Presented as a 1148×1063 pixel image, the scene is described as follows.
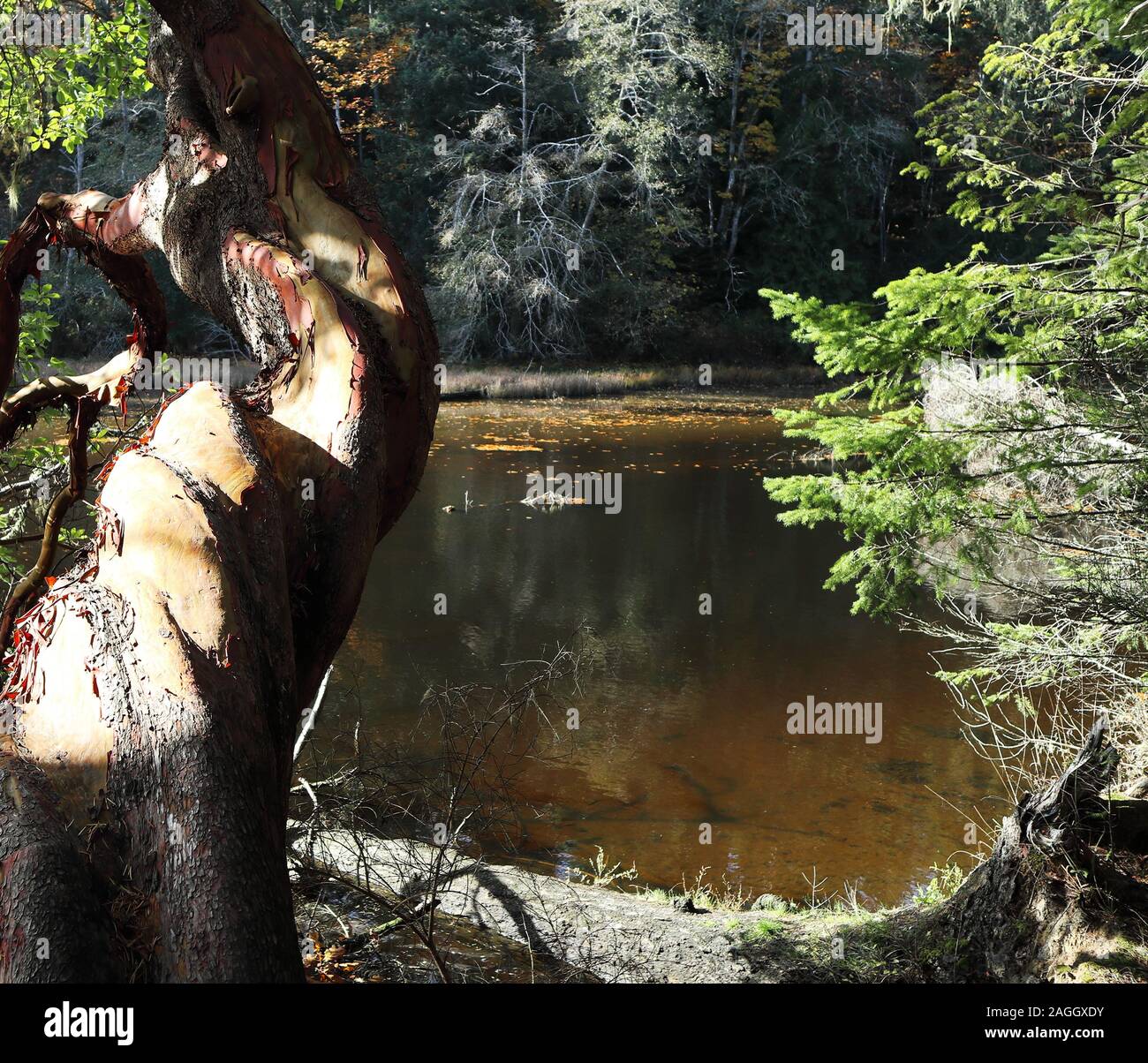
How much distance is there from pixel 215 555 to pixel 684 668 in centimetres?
825

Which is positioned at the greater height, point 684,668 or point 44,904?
point 44,904

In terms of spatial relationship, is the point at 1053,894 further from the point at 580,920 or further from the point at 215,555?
the point at 215,555

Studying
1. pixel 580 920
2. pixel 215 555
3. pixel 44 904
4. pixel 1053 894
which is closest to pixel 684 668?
pixel 580 920

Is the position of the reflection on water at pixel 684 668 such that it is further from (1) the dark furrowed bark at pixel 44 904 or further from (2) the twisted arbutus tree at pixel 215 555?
(1) the dark furrowed bark at pixel 44 904

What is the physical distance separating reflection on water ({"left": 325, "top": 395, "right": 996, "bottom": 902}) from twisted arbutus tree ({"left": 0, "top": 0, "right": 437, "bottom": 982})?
2.51m

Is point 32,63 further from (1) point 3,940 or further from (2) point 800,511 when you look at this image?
(1) point 3,940

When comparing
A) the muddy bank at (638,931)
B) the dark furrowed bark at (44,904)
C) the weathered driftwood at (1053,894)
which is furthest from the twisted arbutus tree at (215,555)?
the weathered driftwood at (1053,894)

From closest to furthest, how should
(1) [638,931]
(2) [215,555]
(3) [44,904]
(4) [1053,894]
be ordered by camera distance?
(3) [44,904]
(2) [215,555]
(4) [1053,894]
(1) [638,931]

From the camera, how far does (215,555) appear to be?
1684 millimetres

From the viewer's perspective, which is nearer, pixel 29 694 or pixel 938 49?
pixel 29 694

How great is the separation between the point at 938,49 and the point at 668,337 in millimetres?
10851

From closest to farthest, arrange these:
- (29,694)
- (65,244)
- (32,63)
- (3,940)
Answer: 1. (3,940)
2. (29,694)
3. (65,244)
4. (32,63)

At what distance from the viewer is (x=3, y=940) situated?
4.57ft

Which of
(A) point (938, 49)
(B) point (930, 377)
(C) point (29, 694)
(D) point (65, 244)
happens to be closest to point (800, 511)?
(B) point (930, 377)
